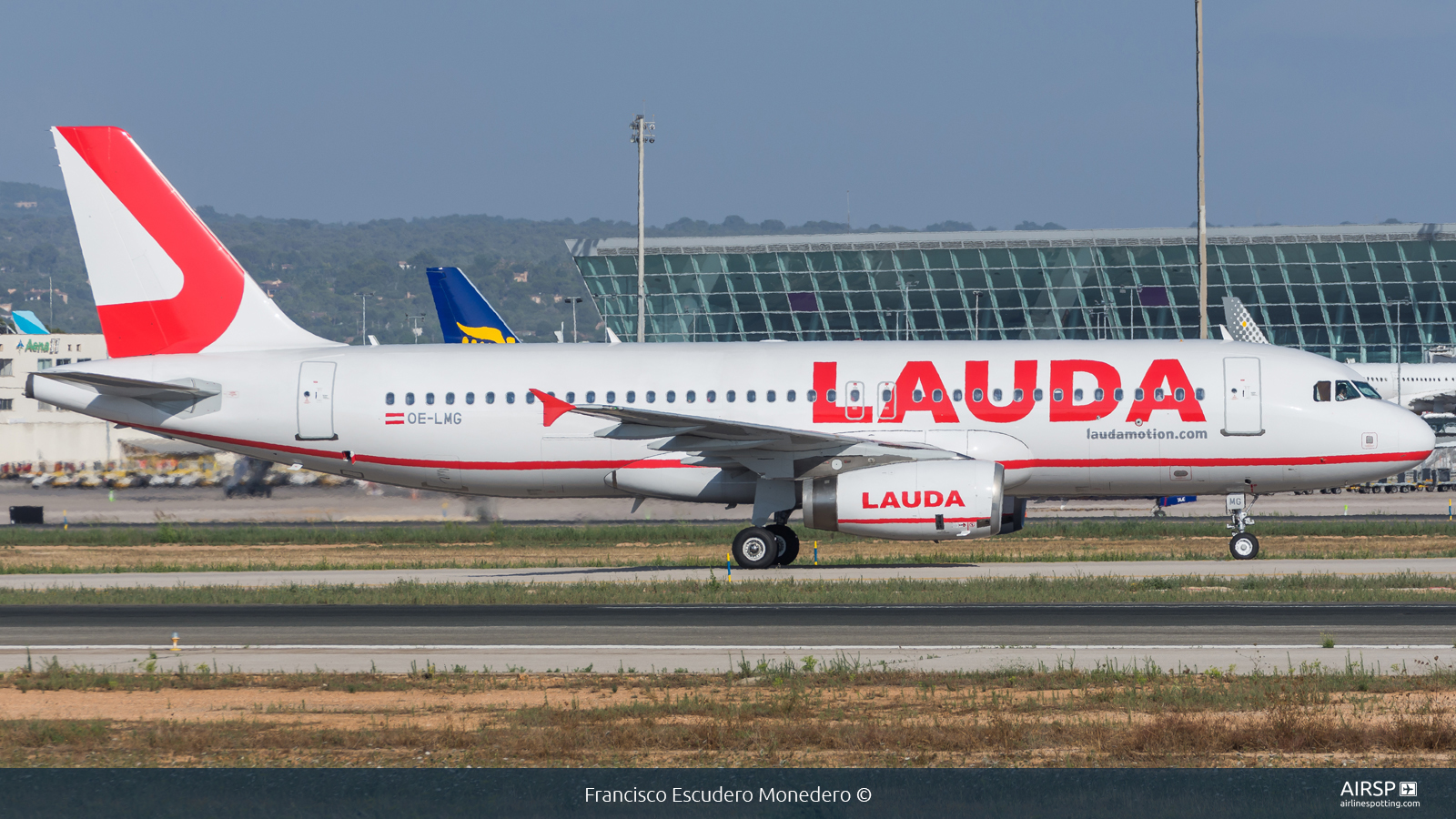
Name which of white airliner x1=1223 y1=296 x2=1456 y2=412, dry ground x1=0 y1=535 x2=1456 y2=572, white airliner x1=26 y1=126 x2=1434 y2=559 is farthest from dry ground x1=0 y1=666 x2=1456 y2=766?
white airliner x1=1223 y1=296 x2=1456 y2=412

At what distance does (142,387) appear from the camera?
99.6 feet

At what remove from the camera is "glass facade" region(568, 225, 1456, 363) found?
9806 centimetres

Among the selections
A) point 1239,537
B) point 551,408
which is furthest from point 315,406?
point 1239,537

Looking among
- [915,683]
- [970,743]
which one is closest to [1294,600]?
[915,683]

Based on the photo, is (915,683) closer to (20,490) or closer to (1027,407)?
(1027,407)

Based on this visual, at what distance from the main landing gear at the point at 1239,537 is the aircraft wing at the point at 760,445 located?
5.89 metres

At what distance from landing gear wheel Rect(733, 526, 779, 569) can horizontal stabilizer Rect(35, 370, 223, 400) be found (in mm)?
11502

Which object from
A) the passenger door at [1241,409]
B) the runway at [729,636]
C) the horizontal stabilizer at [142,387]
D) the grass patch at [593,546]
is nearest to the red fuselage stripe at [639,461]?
the passenger door at [1241,409]

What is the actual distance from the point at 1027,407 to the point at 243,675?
683 inches

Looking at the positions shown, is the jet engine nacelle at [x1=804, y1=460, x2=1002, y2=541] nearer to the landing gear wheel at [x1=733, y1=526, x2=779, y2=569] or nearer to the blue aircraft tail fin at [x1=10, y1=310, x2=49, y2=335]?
the landing gear wheel at [x1=733, y1=526, x2=779, y2=569]

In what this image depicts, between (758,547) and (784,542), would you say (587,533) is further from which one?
(758,547)

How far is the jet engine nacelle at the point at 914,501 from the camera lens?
89.9ft

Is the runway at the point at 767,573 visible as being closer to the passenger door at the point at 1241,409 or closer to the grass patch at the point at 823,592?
the grass patch at the point at 823,592
